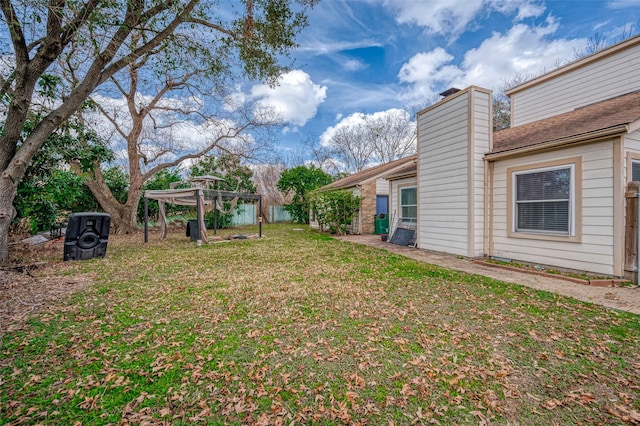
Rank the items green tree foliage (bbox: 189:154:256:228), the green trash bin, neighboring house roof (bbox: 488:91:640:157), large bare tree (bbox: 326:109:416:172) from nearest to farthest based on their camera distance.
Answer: neighboring house roof (bbox: 488:91:640:157), the green trash bin, green tree foliage (bbox: 189:154:256:228), large bare tree (bbox: 326:109:416:172)

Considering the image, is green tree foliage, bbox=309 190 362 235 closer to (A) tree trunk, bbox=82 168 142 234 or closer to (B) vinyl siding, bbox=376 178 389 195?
(B) vinyl siding, bbox=376 178 389 195

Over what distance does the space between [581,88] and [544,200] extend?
5.30 metres

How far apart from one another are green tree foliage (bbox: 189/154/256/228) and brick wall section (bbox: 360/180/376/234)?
7607 millimetres

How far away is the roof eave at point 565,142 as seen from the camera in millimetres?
4457

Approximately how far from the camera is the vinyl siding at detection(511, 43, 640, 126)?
7.12 meters

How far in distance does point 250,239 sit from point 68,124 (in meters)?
6.42

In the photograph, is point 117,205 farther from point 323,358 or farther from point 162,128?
point 323,358

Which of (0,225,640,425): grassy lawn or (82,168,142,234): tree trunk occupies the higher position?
(82,168,142,234): tree trunk

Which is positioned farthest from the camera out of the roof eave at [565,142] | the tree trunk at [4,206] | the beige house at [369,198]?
the beige house at [369,198]

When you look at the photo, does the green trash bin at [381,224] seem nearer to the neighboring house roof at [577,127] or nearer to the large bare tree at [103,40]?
the neighboring house roof at [577,127]

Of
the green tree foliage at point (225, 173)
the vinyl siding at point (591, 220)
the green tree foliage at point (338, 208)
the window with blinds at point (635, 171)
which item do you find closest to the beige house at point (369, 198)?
the green tree foliage at point (338, 208)

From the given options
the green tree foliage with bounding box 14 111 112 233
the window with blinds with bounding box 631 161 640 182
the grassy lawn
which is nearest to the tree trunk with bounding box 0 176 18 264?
the green tree foliage with bounding box 14 111 112 233

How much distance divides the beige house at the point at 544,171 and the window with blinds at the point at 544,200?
0.02 m

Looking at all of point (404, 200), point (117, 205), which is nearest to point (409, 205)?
point (404, 200)
